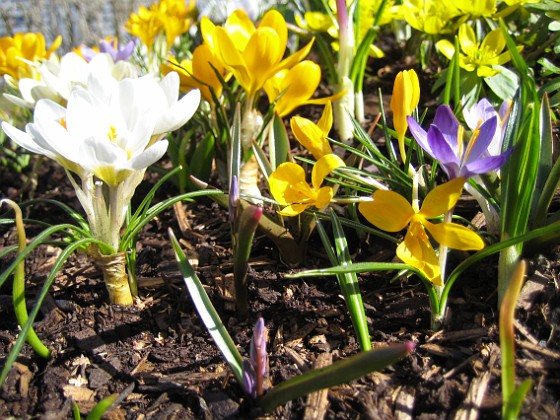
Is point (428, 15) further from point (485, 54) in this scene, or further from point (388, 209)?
point (388, 209)

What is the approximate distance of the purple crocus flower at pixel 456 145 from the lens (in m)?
0.84

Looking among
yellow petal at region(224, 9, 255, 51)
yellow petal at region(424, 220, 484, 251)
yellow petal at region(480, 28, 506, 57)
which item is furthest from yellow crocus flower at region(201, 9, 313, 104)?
yellow petal at region(424, 220, 484, 251)

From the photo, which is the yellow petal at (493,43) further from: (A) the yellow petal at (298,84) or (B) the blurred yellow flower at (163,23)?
(B) the blurred yellow flower at (163,23)

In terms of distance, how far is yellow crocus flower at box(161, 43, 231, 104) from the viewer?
1370mm

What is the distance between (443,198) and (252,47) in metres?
0.60

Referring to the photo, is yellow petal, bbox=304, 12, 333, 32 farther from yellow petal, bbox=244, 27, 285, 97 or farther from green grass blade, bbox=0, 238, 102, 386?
green grass blade, bbox=0, 238, 102, 386

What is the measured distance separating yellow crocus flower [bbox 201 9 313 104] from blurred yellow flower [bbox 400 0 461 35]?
438mm

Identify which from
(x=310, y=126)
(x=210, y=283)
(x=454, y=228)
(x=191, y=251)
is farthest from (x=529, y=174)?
(x=191, y=251)

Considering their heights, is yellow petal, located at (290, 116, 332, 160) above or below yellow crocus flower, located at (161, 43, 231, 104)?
below

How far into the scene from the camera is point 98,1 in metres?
4.53

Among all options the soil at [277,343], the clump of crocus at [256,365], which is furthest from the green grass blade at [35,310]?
the clump of crocus at [256,365]

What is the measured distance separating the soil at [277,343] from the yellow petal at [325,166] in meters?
0.24

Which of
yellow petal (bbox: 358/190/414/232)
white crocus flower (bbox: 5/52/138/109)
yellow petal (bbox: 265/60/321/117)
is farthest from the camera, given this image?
white crocus flower (bbox: 5/52/138/109)

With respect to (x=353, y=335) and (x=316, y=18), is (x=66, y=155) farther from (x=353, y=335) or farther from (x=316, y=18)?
(x=316, y=18)
